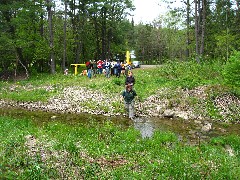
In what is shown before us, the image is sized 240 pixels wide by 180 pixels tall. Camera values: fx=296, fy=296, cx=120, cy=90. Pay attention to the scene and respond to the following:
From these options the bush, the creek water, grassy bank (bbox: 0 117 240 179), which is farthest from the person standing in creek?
the bush

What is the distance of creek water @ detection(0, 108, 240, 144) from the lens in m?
14.6

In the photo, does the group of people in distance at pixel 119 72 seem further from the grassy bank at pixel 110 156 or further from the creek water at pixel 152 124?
the grassy bank at pixel 110 156

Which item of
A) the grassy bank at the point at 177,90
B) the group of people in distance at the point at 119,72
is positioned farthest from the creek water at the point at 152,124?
the grassy bank at the point at 177,90

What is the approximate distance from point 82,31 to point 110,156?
40000 mm

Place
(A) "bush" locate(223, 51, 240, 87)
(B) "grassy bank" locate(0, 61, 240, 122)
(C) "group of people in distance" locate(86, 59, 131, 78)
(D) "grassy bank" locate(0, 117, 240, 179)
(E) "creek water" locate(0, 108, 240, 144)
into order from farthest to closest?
(C) "group of people in distance" locate(86, 59, 131, 78) → (B) "grassy bank" locate(0, 61, 240, 122) → (A) "bush" locate(223, 51, 240, 87) → (E) "creek water" locate(0, 108, 240, 144) → (D) "grassy bank" locate(0, 117, 240, 179)

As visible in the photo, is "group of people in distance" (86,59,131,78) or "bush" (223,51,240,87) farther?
"group of people in distance" (86,59,131,78)

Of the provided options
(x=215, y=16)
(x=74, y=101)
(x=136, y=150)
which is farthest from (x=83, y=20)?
(x=136, y=150)

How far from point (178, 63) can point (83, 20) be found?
24.3 m

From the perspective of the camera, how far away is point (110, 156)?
1050 cm

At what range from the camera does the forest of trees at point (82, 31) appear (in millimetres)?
32750

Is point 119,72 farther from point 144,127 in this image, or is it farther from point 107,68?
point 144,127

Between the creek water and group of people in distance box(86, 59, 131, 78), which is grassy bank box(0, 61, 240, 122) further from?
group of people in distance box(86, 59, 131, 78)

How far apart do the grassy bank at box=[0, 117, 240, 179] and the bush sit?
701 centimetres

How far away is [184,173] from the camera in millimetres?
8594
